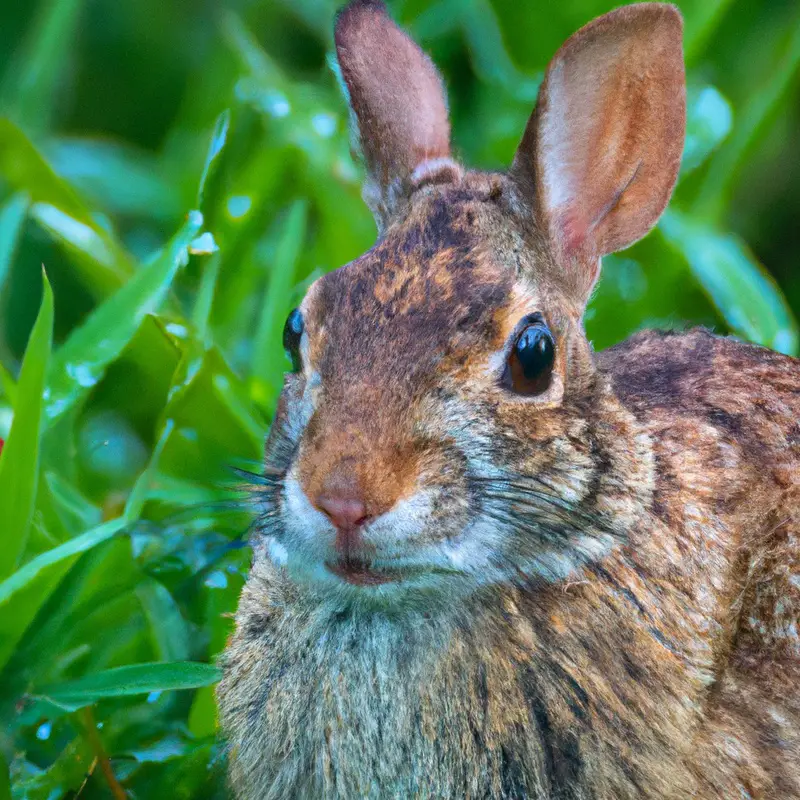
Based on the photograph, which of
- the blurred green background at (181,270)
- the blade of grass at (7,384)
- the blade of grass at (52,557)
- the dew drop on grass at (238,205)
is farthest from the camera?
the dew drop on grass at (238,205)

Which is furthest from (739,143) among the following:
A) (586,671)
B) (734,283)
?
(586,671)

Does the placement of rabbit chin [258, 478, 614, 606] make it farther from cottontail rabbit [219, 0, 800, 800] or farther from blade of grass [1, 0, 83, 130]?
blade of grass [1, 0, 83, 130]

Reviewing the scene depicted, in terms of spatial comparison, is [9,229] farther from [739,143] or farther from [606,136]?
[739,143]

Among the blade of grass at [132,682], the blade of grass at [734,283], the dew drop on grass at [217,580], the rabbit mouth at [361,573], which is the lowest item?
the blade of grass at [132,682]

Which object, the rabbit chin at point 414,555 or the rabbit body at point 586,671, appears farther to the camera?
the rabbit body at point 586,671

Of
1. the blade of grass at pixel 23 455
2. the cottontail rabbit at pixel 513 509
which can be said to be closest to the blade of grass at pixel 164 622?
the cottontail rabbit at pixel 513 509

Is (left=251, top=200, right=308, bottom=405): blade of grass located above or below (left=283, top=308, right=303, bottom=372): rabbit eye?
above

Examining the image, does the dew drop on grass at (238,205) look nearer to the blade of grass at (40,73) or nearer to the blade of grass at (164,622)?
the blade of grass at (40,73)

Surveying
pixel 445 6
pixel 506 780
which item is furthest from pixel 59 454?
pixel 445 6

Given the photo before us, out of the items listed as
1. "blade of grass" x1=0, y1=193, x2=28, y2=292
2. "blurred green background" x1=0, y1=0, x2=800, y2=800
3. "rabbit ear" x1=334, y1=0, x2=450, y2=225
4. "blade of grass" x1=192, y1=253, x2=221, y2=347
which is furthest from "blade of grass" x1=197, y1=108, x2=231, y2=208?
"rabbit ear" x1=334, y1=0, x2=450, y2=225
